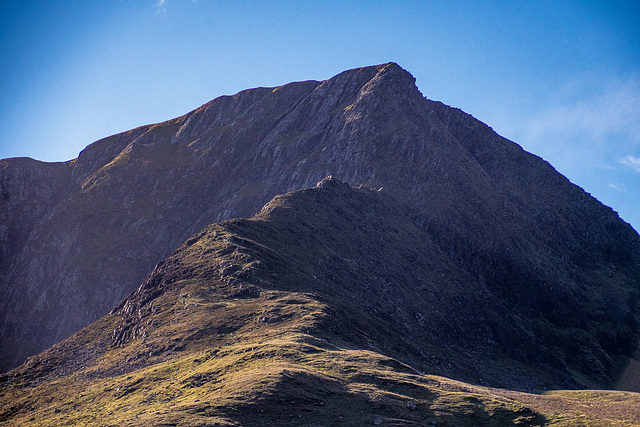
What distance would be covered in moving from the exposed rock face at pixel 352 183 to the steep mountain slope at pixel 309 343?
15.3 metres

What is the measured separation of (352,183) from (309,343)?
304 ft

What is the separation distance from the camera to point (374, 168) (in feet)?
510

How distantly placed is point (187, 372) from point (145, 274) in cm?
10704

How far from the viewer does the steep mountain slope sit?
52656 mm

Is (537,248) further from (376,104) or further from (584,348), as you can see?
(376,104)

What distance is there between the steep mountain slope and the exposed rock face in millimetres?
15287

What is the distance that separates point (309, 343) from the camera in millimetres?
64812

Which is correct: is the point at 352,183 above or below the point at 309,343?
above

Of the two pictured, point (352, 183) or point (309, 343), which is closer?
point (309, 343)

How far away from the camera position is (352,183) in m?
154

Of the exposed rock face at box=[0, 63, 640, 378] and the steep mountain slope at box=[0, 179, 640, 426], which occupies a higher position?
the exposed rock face at box=[0, 63, 640, 378]

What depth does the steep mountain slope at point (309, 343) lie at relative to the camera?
5266cm

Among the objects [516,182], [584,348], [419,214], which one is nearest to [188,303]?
[419,214]

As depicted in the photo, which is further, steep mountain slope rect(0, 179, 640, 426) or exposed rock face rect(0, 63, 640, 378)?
exposed rock face rect(0, 63, 640, 378)
